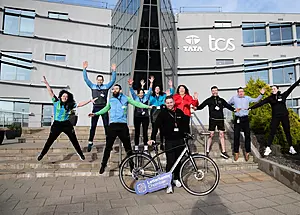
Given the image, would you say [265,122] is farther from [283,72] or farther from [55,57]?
[55,57]

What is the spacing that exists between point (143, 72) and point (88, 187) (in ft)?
44.7

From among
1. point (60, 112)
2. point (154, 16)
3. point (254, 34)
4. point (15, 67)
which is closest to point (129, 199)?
point (60, 112)

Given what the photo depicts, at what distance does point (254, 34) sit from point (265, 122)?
1878 cm

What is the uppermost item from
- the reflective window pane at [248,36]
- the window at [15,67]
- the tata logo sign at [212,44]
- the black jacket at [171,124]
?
the reflective window pane at [248,36]

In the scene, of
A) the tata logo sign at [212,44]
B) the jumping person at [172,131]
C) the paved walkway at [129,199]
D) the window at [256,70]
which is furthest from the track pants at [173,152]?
the window at [256,70]

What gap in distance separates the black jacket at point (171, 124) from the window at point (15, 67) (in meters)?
19.9

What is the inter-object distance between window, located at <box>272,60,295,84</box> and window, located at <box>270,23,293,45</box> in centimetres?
258

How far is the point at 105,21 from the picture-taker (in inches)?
897

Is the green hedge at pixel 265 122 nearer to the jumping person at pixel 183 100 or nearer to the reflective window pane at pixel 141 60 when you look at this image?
the jumping person at pixel 183 100

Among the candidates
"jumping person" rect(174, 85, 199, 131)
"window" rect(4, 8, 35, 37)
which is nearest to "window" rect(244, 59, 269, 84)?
"jumping person" rect(174, 85, 199, 131)

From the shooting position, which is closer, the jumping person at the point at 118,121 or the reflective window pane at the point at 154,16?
the jumping person at the point at 118,121

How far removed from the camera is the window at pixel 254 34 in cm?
2308

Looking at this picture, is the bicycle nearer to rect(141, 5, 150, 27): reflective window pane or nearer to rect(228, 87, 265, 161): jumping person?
rect(228, 87, 265, 161): jumping person

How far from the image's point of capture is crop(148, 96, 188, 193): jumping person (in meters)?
4.32
